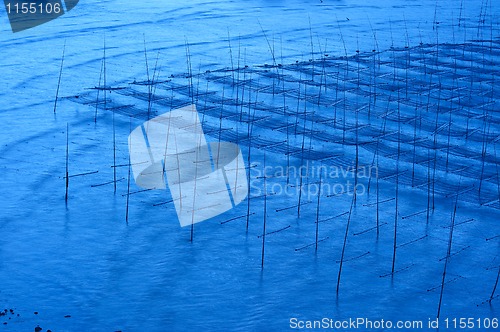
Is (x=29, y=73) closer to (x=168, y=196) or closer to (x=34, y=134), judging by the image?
(x=34, y=134)

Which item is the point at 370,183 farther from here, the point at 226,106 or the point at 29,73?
the point at 29,73

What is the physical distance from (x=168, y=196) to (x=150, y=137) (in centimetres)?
103

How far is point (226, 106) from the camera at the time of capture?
646cm

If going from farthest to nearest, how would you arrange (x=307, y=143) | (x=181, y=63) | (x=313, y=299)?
(x=181, y=63)
(x=307, y=143)
(x=313, y=299)

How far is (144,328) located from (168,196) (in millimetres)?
1446

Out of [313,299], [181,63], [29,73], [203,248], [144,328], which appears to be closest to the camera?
[144,328]

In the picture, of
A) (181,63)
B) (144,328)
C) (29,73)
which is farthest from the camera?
(181,63)

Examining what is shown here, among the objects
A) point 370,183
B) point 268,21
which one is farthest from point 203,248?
point 268,21

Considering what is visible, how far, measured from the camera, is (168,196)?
4832 millimetres

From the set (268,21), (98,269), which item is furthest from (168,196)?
(268,21)

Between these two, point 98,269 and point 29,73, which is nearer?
point 98,269

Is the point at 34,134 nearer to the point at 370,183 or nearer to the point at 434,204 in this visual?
the point at 370,183

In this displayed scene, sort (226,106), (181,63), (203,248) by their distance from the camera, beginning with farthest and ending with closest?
(181,63)
(226,106)
(203,248)

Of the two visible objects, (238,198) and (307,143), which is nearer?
(238,198)
